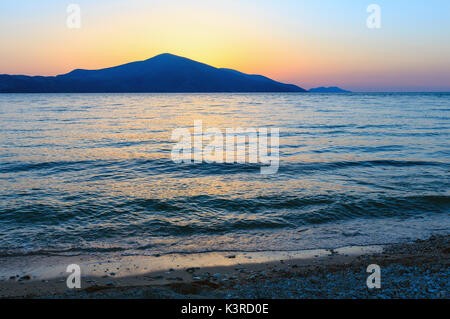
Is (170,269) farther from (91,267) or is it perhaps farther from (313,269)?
(313,269)

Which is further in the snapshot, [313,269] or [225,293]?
[313,269]

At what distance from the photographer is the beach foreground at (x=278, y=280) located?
5.82 m

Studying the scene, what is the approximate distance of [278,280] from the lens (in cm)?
636

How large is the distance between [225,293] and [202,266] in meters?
1.49

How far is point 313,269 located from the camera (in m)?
6.98

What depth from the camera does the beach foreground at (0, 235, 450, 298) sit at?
19.1 ft

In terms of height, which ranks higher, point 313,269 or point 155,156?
point 155,156

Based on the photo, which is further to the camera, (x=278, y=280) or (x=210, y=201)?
(x=210, y=201)

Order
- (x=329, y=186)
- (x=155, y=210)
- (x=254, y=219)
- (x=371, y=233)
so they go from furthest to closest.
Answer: (x=329, y=186), (x=155, y=210), (x=254, y=219), (x=371, y=233)

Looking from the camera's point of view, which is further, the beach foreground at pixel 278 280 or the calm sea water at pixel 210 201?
the calm sea water at pixel 210 201

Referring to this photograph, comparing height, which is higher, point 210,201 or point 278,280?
point 210,201

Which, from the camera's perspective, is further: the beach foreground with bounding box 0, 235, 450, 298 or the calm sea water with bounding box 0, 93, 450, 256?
the calm sea water with bounding box 0, 93, 450, 256
